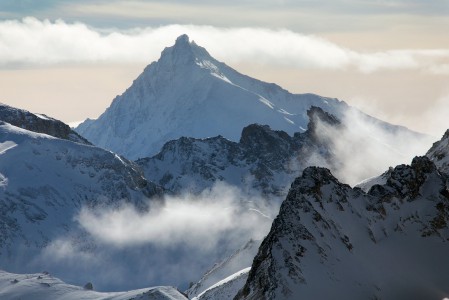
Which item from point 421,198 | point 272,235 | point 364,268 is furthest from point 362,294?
point 421,198

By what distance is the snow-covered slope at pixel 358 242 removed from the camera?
114m

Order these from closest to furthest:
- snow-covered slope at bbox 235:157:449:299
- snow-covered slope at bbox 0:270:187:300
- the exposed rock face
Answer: snow-covered slope at bbox 235:157:449:299
the exposed rock face
snow-covered slope at bbox 0:270:187:300

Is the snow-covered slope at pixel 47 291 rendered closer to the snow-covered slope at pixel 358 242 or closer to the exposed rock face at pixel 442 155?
the snow-covered slope at pixel 358 242

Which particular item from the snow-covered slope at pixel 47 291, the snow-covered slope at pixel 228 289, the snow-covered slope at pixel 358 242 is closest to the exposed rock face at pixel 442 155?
the snow-covered slope at pixel 358 242

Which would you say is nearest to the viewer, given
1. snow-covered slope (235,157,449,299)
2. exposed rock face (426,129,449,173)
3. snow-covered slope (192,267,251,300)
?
snow-covered slope (235,157,449,299)

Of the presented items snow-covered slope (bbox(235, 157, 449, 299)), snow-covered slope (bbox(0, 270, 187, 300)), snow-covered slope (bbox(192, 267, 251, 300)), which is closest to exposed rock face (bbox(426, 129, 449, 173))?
snow-covered slope (bbox(235, 157, 449, 299))

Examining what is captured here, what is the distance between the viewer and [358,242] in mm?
125562

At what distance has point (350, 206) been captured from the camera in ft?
428

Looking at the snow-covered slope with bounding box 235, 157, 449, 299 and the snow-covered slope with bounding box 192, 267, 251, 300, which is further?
the snow-covered slope with bounding box 192, 267, 251, 300

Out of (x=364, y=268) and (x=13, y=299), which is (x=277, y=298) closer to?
(x=364, y=268)

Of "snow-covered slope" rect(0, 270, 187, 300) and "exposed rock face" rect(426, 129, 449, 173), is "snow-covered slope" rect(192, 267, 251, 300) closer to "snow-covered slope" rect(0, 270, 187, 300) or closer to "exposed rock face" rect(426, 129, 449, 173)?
"snow-covered slope" rect(0, 270, 187, 300)

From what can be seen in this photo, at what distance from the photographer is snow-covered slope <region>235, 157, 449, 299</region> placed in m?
114

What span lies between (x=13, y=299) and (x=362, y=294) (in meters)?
84.4

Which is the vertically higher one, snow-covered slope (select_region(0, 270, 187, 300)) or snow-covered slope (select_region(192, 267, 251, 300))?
snow-covered slope (select_region(0, 270, 187, 300))
